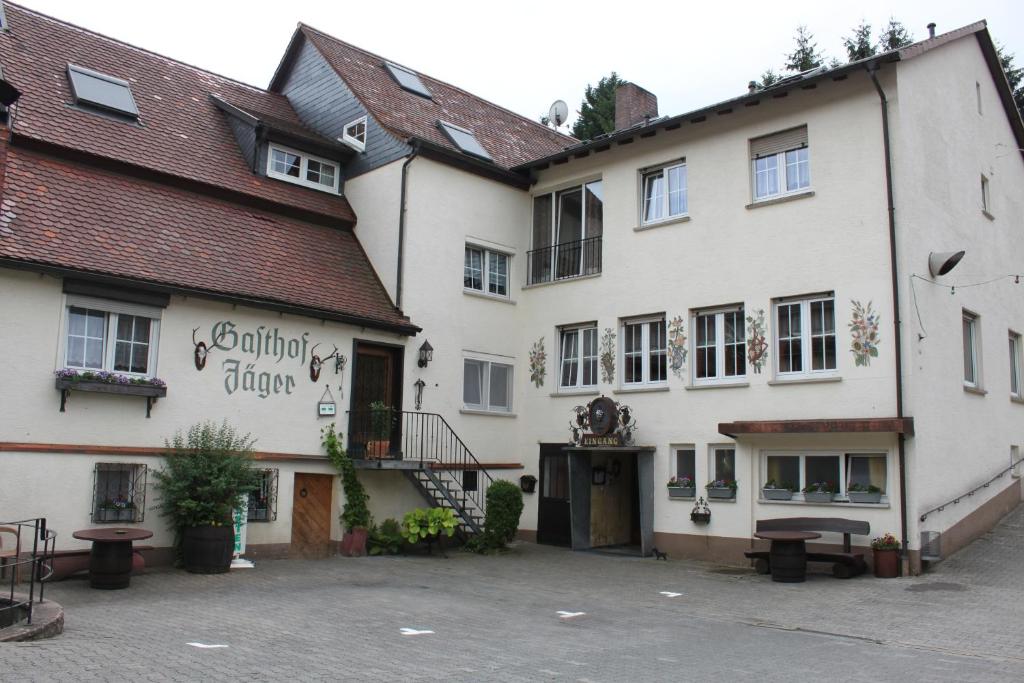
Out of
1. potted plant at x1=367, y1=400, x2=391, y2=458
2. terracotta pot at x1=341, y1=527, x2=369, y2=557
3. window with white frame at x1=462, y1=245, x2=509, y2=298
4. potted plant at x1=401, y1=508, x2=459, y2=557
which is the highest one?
window with white frame at x1=462, y1=245, x2=509, y2=298

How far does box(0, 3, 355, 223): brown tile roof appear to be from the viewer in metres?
15.0

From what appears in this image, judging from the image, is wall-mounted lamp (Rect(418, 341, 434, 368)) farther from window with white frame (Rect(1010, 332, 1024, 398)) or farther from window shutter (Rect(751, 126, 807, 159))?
window with white frame (Rect(1010, 332, 1024, 398))

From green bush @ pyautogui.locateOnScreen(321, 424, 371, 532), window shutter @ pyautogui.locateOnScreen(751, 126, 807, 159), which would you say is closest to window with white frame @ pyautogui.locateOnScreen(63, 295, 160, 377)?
green bush @ pyautogui.locateOnScreen(321, 424, 371, 532)

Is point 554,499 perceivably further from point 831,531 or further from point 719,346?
point 831,531

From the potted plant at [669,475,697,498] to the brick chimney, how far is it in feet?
31.4

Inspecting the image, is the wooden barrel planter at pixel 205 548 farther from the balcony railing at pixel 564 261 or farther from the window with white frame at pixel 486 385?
the balcony railing at pixel 564 261

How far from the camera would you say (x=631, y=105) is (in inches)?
861

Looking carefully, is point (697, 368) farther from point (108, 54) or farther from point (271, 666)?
point (108, 54)

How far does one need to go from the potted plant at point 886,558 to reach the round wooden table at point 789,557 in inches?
34.7

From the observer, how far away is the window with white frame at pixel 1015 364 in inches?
718

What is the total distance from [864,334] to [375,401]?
8.58 m


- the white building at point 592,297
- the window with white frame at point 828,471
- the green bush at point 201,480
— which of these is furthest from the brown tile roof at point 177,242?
the window with white frame at point 828,471

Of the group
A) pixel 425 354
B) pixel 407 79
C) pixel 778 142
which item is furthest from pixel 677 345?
pixel 407 79

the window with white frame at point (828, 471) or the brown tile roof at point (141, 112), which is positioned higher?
the brown tile roof at point (141, 112)
